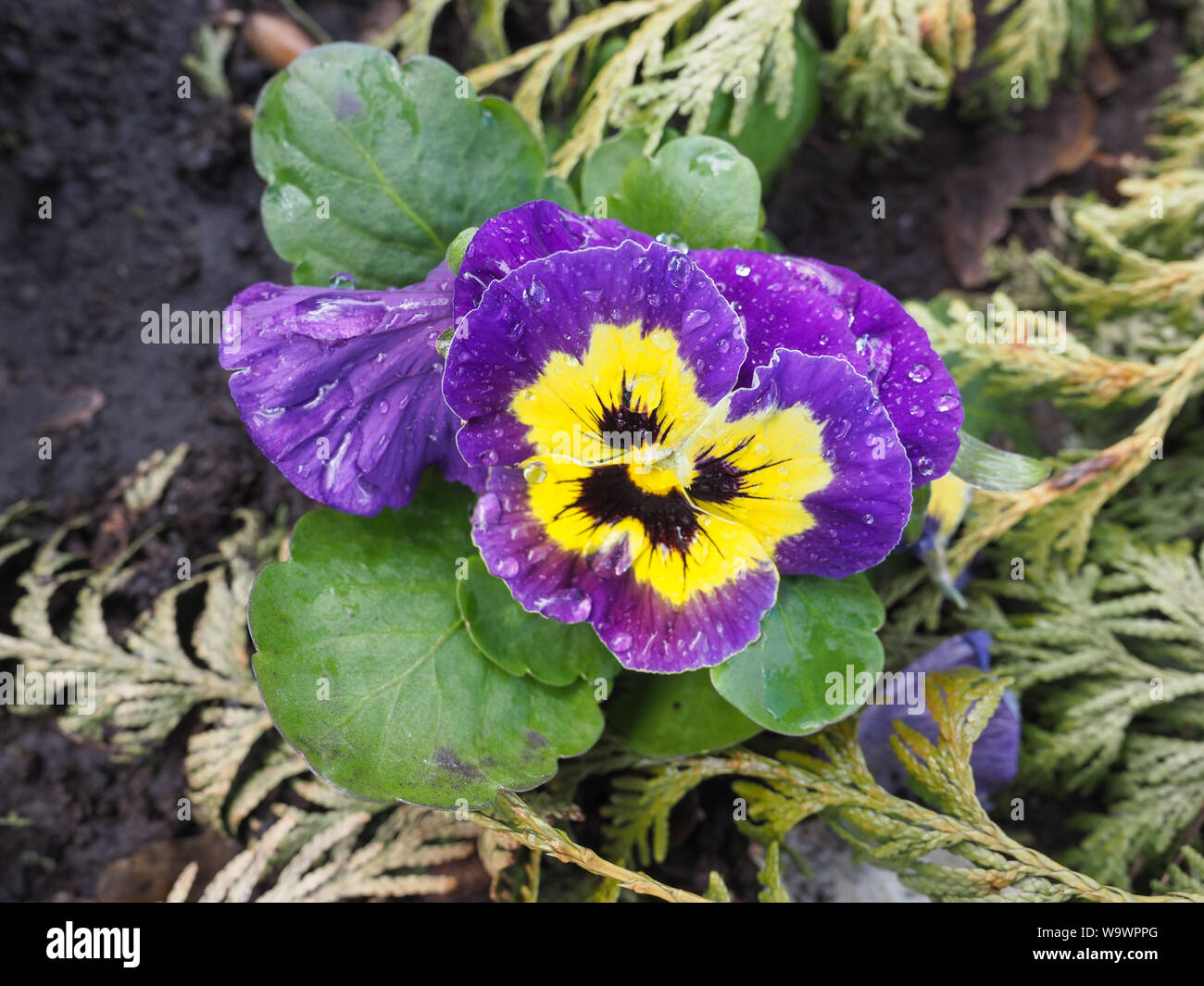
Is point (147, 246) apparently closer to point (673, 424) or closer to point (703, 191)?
point (703, 191)

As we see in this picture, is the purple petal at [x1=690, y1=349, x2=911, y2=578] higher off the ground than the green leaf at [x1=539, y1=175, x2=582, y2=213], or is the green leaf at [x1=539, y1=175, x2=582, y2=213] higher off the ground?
the green leaf at [x1=539, y1=175, x2=582, y2=213]

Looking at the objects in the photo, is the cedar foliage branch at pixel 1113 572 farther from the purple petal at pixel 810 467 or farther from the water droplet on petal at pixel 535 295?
the water droplet on petal at pixel 535 295

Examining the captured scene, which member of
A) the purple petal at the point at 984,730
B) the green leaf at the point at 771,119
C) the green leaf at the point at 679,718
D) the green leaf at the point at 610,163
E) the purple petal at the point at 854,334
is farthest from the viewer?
the green leaf at the point at 771,119

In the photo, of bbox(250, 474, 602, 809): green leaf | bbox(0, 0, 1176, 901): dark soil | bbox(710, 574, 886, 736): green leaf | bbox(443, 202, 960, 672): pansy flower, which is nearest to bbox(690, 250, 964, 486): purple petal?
bbox(443, 202, 960, 672): pansy flower

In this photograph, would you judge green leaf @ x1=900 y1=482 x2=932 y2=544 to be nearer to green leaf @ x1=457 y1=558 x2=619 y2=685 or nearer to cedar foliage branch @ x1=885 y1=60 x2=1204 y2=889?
cedar foliage branch @ x1=885 y1=60 x2=1204 y2=889

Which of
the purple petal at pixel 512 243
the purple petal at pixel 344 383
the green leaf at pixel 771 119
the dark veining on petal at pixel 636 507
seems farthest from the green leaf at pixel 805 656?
the green leaf at pixel 771 119

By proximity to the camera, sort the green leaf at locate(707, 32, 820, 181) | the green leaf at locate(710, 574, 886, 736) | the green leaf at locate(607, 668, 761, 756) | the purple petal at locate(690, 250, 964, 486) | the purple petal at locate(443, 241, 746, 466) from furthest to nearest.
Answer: the green leaf at locate(707, 32, 820, 181)
the green leaf at locate(607, 668, 761, 756)
the green leaf at locate(710, 574, 886, 736)
the purple petal at locate(690, 250, 964, 486)
the purple petal at locate(443, 241, 746, 466)

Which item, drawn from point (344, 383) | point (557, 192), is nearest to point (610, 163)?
point (557, 192)
